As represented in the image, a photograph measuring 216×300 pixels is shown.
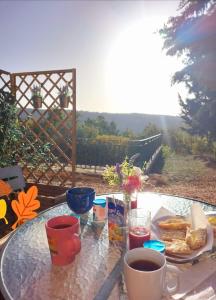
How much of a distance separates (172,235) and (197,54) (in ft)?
15.9

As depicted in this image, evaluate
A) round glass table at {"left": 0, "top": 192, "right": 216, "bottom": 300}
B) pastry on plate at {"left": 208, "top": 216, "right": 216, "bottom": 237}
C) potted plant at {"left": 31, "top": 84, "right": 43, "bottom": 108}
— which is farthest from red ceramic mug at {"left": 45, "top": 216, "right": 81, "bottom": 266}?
potted plant at {"left": 31, "top": 84, "right": 43, "bottom": 108}

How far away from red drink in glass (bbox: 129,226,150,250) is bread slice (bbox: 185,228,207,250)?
0.12 m

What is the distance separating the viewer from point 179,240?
0.74m

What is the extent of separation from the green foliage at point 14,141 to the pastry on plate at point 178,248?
239 centimetres

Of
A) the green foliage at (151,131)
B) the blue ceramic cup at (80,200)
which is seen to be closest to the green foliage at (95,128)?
the green foliage at (151,131)

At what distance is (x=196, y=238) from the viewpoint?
71cm

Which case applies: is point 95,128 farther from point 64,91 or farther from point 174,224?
point 174,224

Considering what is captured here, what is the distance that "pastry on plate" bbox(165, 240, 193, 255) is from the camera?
67 centimetres

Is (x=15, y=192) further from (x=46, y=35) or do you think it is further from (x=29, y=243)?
(x=46, y=35)

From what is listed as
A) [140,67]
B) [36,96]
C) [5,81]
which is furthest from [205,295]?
[140,67]

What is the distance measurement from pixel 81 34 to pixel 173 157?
405 cm

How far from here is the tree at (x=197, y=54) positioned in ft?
14.9

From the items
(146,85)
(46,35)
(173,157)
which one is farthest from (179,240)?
(173,157)

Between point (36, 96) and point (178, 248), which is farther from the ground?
point (36, 96)
